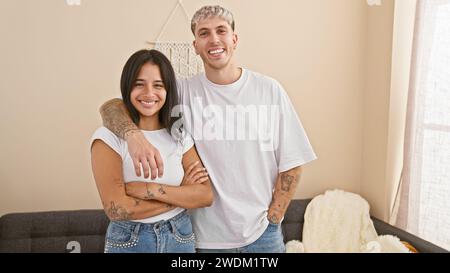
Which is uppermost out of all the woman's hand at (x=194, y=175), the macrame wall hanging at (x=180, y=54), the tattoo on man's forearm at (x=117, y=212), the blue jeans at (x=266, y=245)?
the macrame wall hanging at (x=180, y=54)

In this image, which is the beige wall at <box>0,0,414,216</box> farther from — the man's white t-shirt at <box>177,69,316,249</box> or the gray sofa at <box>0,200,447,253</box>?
the man's white t-shirt at <box>177,69,316,249</box>

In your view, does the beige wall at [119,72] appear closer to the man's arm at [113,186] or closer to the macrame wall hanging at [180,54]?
the macrame wall hanging at [180,54]

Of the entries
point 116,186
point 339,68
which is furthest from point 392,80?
point 116,186

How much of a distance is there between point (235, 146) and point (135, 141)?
0.81ft

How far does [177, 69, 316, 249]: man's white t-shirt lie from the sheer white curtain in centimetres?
66

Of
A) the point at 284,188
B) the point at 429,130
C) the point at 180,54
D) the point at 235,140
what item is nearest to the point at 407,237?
the point at 429,130

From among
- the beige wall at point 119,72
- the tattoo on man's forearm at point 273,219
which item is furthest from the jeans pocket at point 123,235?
the beige wall at point 119,72

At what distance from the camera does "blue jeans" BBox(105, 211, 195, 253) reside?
1073 millimetres

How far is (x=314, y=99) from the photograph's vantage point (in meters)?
1.81

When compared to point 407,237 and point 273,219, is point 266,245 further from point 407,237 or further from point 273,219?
point 407,237

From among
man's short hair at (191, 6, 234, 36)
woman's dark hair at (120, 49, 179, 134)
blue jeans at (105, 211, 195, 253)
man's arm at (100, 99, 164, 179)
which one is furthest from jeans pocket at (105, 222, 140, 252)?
man's short hair at (191, 6, 234, 36)

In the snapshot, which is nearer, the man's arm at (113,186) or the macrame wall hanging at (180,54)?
the man's arm at (113,186)

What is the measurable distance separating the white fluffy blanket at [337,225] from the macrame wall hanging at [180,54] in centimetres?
64

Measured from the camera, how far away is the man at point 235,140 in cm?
117
